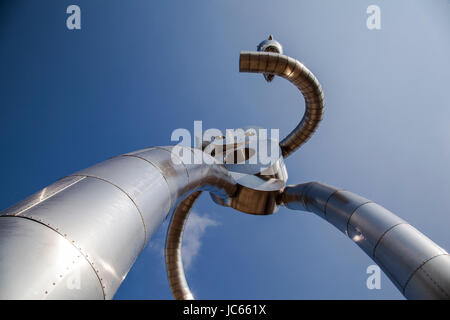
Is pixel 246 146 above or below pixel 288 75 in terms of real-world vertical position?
below

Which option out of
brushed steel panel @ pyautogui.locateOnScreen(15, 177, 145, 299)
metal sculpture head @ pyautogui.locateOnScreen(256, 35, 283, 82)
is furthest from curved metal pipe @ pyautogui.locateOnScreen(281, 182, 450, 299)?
metal sculpture head @ pyautogui.locateOnScreen(256, 35, 283, 82)

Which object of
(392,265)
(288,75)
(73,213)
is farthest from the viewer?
(288,75)

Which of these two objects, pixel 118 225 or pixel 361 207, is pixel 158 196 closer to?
pixel 118 225

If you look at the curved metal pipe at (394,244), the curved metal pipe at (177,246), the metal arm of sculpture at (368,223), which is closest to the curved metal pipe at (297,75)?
the metal arm of sculpture at (368,223)

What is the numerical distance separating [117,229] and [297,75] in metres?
12.2

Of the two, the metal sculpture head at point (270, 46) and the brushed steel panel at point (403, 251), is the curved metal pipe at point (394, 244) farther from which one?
the metal sculpture head at point (270, 46)

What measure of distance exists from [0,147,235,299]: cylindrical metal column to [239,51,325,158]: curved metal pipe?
879cm

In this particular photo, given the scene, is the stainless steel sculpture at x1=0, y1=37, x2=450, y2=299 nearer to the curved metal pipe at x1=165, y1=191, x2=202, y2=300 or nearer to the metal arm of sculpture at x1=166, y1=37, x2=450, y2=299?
the metal arm of sculpture at x1=166, y1=37, x2=450, y2=299

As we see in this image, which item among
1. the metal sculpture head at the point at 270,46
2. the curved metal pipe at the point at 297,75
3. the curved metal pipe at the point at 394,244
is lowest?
the curved metal pipe at the point at 394,244

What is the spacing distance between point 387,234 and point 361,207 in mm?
1281

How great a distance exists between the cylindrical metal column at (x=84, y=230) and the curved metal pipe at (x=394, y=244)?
5901mm

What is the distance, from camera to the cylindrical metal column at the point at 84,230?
2.13 meters

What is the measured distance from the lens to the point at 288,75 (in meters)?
11.9
